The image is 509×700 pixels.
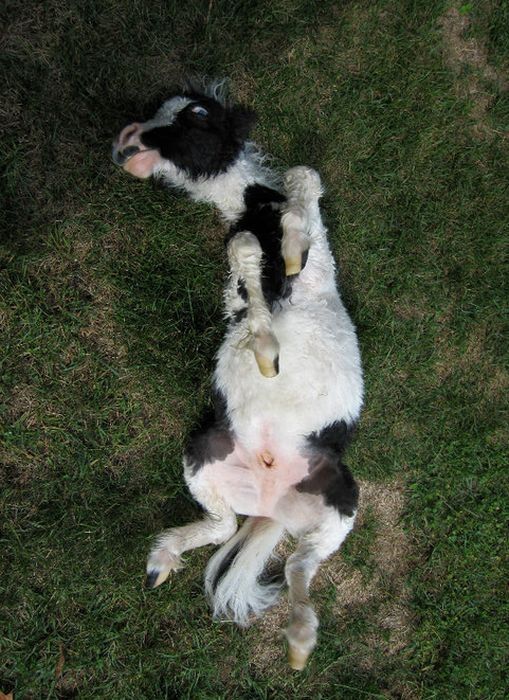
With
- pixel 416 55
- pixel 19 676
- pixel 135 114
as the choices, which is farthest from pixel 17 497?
pixel 416 55

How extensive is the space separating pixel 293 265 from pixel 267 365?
0.50 meters

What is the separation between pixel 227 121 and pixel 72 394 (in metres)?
1.73

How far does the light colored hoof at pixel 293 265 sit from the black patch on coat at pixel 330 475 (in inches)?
30.7

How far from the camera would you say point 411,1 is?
353cm

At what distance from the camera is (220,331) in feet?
10.9

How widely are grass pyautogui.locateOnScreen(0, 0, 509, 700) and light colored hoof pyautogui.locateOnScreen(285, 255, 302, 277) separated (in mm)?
821

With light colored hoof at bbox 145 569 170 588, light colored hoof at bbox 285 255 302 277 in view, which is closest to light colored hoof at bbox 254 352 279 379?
light colored hoof at bbox 285 255 302 277

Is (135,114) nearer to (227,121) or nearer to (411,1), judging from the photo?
(227,121)

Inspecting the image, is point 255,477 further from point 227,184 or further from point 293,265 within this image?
point 227,184

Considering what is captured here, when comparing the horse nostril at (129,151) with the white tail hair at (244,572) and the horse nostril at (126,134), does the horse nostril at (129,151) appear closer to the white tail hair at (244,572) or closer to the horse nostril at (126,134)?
the horse nostril at (126,134)

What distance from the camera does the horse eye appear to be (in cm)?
280

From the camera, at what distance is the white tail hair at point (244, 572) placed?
9.62 ft

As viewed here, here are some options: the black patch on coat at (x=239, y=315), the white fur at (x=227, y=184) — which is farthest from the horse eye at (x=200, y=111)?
the black patch on coat at (x=239, y=315)

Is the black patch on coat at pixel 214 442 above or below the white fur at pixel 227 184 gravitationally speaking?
below
